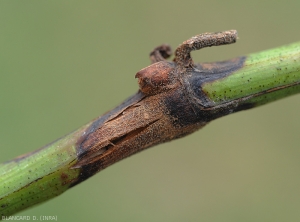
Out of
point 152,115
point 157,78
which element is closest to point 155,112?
point 152,115

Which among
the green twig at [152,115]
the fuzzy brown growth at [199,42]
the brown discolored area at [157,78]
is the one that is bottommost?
the green twig at [152,115]

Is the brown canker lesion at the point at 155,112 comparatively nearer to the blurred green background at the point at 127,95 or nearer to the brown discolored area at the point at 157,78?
the brown discolored area at the point at 157,78

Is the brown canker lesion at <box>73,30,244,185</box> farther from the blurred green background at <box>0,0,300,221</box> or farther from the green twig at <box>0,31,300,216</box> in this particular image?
the blurred green background at <box>0,0,300,221</box>

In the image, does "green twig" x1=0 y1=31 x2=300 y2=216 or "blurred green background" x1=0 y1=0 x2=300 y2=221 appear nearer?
"green twig" x1=0 y1=31 x2=300 y2=216

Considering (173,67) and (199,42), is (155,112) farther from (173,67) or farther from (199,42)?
(199,42)

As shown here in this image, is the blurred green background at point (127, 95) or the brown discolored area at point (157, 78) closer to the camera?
the brown discolored area at point (157, 78)

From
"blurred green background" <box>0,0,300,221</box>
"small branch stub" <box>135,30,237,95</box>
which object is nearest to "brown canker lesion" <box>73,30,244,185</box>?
"small branch stub" <box>135,30,237,95</box>

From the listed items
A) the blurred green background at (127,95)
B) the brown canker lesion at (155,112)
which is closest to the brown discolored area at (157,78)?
the brown canker lesion at (155,112)
